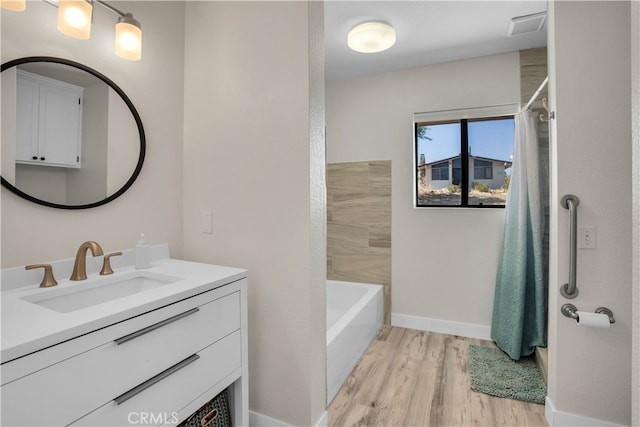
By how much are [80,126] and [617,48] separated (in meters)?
2.56

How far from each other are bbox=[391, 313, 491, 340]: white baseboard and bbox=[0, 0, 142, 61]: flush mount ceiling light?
→ 9.41 ft

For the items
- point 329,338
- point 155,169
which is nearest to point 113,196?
point 155,169

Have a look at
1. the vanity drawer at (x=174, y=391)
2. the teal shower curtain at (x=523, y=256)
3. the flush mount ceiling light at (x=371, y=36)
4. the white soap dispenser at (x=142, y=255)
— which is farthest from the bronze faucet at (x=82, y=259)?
the teal shower curtain at (x=523, y=256)

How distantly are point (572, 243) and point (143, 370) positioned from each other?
6.38 feet

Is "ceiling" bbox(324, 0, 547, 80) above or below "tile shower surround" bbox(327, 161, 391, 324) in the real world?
above

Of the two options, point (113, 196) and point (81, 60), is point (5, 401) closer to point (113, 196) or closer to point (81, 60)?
point (113, 196)

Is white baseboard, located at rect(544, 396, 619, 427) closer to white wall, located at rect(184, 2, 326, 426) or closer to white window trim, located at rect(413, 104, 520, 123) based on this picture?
white wall, located at rect(184, 2, 326, 426)

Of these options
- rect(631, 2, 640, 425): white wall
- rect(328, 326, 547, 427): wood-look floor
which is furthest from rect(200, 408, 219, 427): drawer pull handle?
rect(631, 2, 640, 425): white wall

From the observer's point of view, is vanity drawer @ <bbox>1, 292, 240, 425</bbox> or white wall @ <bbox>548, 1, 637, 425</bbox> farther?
white wall @ <bbox>548, 1, 637, 425</bbox>

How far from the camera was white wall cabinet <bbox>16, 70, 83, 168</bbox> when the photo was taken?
1.18m

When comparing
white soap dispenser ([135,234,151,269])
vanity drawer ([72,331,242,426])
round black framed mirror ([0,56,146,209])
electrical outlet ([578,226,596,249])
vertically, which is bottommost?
vanity drawer ([72,331,242,426])

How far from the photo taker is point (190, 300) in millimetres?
1135

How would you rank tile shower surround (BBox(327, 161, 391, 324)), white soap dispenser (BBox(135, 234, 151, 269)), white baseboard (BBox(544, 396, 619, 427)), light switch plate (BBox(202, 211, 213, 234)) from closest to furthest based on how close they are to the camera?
white soap dispenser (BBox(135, 234, 151, 269)), white baseboard (BBox(544, 396, 619, 427)), light switch plate (BBox(202, 211, 213, 234)), tile shower surround (BBox(327, 161, 391, 324))

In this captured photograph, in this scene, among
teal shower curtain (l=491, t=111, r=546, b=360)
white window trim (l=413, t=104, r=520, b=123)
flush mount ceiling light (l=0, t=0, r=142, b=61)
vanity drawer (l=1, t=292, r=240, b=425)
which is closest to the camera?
vanity drawer (l=1, t=292, r=240, b=425)
